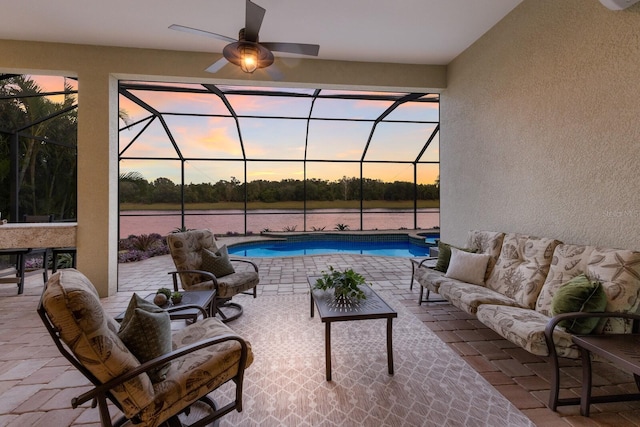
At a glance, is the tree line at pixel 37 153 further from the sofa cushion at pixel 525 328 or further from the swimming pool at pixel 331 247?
the sofa cushion at pixel 525 328

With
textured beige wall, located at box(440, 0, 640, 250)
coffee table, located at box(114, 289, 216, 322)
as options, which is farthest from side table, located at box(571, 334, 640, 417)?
coffee table, located at box(114, 289, 216, 322)

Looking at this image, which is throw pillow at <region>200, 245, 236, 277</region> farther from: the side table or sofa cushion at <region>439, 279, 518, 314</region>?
the side table

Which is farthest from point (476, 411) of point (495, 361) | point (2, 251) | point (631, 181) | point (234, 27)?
point (2, 251)

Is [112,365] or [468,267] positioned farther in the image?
[468,267]

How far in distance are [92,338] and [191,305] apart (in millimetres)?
1111

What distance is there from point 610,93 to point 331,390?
3.30 meters

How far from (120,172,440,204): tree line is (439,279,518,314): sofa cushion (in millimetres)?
6884

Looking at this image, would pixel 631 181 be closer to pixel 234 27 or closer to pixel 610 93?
pixel 610 93

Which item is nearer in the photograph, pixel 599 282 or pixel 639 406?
pixel 639 406

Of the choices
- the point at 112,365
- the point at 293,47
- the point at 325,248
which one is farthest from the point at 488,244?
the point at 325,248

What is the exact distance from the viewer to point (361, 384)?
7.16 ft

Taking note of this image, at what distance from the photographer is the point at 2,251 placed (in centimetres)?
423

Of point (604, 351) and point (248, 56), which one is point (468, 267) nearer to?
point (604, 351)

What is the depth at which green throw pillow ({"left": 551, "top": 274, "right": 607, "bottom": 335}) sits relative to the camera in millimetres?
1984
